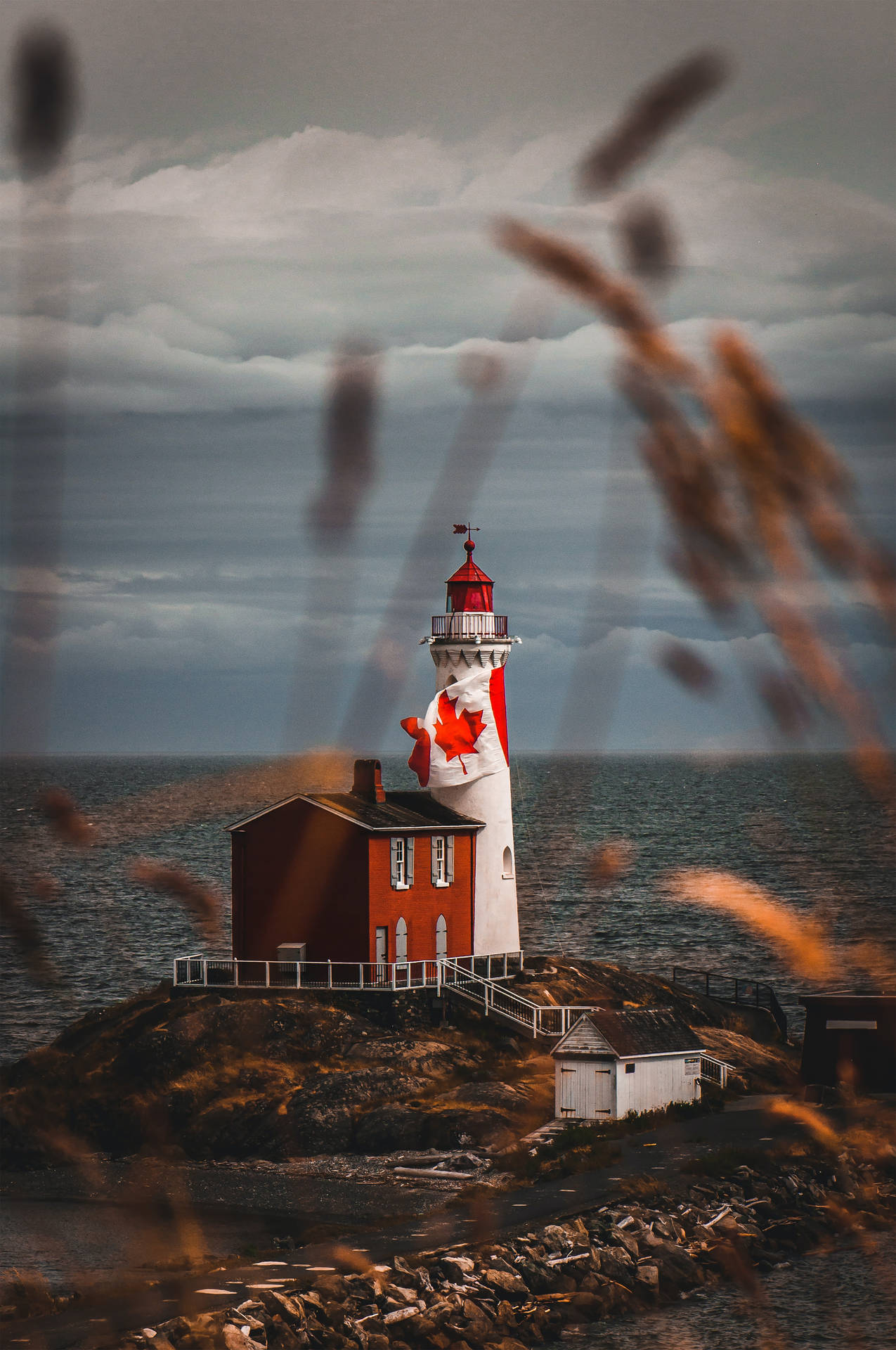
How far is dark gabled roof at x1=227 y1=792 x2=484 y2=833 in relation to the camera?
4084cm

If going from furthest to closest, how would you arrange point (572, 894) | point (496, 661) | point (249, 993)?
point (572, 894) → point (496, 661) → point (249, 993)

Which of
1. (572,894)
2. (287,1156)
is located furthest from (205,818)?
(287,1156)

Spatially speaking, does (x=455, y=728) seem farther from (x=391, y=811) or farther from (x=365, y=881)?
(x=365, y=881)

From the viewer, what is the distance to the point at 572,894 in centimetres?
10450

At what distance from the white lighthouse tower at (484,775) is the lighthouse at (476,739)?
0.06 ft

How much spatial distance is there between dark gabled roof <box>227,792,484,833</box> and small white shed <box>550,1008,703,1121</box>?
7402 mm

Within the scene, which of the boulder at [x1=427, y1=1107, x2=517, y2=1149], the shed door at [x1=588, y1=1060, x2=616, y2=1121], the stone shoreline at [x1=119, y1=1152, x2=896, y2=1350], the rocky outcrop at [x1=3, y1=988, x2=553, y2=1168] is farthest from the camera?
the shed door at [x1=588, y1=1060, x2=616, y2=1121]

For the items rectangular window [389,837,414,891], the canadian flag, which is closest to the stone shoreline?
rectangular window [389,837,414,891]

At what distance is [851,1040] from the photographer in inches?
1578

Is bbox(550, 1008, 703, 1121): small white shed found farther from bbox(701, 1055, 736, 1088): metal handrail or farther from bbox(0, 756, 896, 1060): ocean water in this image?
bbox(0, 756, 896, 1060): ocean water

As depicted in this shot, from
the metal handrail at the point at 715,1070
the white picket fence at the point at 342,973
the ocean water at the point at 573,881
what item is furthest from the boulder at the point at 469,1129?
the metal handrail at the point at 715,1070

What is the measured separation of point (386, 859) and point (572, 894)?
213ft

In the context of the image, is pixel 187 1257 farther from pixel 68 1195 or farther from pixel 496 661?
pixel 496 661

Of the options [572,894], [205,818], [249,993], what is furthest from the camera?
[205,818]
